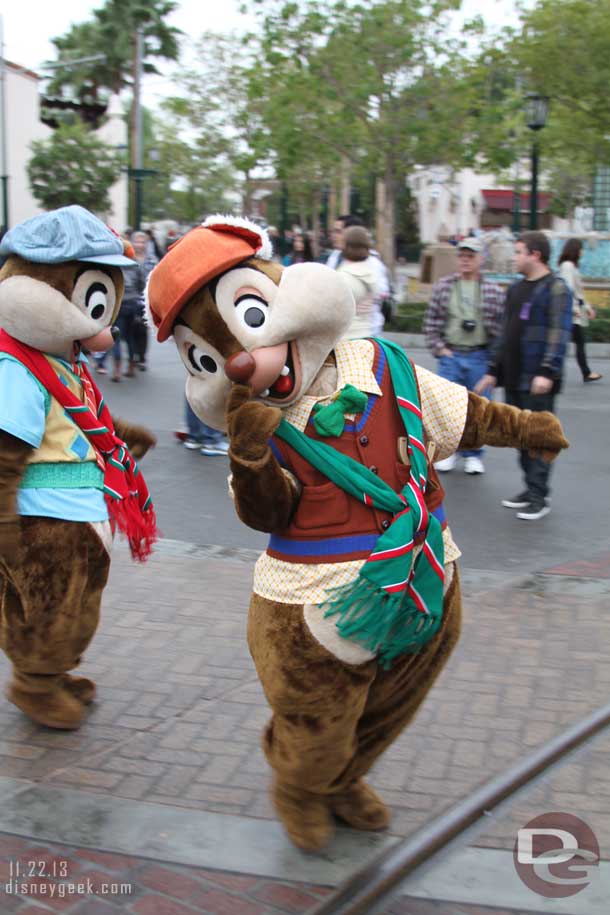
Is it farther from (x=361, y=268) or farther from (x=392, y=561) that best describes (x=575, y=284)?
(x=392, y=561)

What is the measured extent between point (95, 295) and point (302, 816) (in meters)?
2.06

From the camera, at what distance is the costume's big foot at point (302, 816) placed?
3.35 m

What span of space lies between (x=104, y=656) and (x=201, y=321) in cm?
245

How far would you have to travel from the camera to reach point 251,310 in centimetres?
313

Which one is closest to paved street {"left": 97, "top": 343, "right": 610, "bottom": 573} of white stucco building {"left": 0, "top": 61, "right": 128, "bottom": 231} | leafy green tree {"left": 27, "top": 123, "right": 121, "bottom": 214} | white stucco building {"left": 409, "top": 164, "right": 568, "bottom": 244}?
leafy green tree {"left": 27, "top": 123, "right": 121, "bottom": 214}

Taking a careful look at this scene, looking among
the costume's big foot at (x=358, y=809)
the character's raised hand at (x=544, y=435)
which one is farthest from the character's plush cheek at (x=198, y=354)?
the costume's big foot at (x=358, y=809)

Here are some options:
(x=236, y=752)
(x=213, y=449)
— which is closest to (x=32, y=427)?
(x=236, y=752)

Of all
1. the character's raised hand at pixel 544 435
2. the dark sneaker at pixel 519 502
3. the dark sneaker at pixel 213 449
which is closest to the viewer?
the character's raised hand at pixel 544 435

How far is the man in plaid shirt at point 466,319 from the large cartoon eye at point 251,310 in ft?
18.5

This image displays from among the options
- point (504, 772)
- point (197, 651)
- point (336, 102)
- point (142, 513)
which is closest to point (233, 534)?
point (197, 651)

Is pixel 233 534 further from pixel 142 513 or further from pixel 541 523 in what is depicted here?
pixel 142 513

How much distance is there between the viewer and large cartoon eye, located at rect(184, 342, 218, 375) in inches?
126

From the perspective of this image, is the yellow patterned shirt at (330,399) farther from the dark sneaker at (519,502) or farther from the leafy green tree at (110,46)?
the leafy green tree at (110,46)

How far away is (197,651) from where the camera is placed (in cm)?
514
